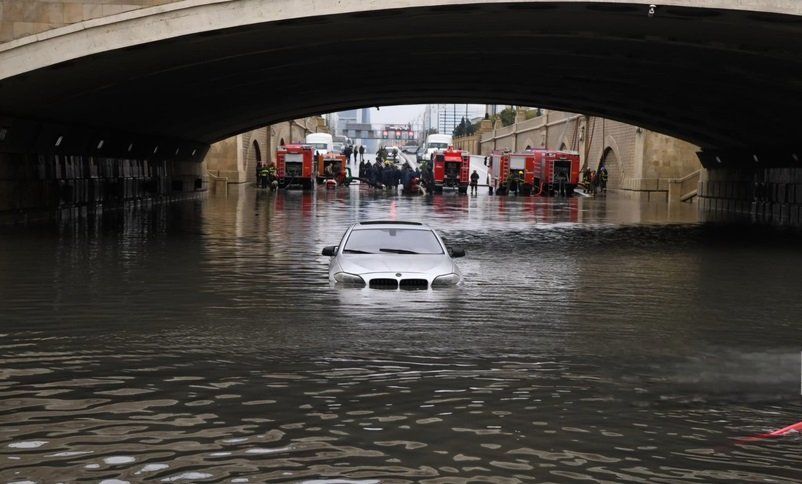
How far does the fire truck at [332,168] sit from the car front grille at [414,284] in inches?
2625

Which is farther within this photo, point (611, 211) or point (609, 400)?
point (611, 211)

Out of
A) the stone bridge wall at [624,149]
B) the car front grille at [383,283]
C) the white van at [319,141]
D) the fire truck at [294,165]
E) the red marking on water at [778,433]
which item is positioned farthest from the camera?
the white van at [319,141]

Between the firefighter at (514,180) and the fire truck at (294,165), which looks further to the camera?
the fire truck at (294,165)

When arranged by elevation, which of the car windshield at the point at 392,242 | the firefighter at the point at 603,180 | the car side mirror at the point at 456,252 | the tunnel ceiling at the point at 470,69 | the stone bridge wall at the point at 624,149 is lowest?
the firefighter at the point at 603,180

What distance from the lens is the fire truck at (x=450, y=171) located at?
71562 millimetres

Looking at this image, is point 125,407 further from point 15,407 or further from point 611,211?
point 611,211

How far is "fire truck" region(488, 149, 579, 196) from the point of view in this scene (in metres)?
69.5

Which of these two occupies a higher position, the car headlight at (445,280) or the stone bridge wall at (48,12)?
the stone bridge wall at (48,12)

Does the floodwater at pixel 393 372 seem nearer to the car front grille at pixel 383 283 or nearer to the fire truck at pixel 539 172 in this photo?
the car front grille at pixel 383 283

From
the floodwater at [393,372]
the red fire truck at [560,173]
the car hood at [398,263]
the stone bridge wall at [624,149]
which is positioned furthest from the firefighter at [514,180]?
the car hood at [398,263]

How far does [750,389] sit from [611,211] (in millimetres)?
38397

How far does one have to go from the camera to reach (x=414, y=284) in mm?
16344

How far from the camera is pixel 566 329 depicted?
44.2 feet

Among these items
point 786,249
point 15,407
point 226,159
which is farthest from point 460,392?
point 226,159
